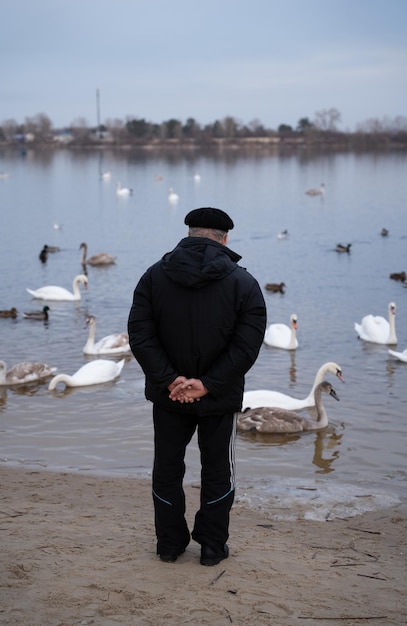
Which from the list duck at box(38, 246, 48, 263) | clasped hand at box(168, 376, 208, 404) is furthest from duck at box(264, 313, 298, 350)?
duck at box(38, 246, 48, 263)

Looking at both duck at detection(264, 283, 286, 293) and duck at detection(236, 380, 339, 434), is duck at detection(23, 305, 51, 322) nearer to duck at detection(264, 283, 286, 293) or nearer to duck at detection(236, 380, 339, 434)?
duck at detection(264, 283, 286, 293)

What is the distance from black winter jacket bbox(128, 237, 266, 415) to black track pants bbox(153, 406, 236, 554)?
0.11 meters

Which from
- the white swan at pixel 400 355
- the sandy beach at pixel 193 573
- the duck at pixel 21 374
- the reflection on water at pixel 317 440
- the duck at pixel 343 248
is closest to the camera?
the sandy beach at pixel 193 573

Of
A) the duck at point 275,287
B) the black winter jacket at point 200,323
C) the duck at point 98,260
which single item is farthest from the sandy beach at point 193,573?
the duck at point 98,260

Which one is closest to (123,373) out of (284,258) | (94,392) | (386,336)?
(94,392)

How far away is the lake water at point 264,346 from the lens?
28.1 ft

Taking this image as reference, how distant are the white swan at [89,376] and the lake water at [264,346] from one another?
10cm

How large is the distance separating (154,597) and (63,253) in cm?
2212

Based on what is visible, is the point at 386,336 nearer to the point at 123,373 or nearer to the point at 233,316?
the point at 123,373

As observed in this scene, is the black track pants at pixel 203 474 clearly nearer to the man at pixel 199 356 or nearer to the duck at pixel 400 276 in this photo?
the man at pixel 199 356

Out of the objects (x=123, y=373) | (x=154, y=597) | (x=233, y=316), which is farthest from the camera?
(x=123, y=373)

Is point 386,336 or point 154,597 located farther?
A: point 386,336

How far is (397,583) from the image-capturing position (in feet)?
→ 16.0

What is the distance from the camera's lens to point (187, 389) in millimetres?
4656
